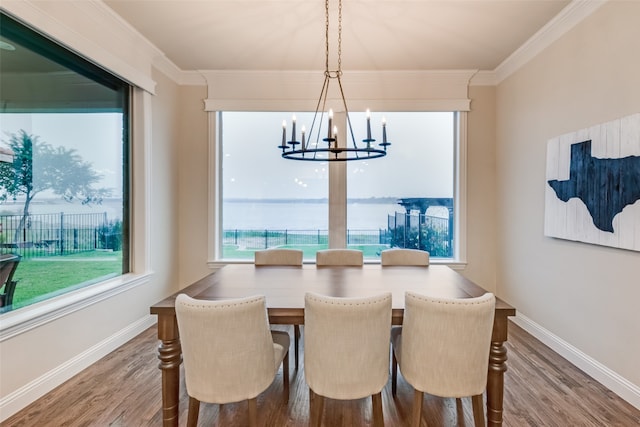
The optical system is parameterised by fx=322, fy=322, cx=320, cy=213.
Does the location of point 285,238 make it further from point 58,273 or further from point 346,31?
point 346,31

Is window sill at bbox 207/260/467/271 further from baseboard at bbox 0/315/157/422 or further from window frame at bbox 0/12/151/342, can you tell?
baseboard at bbox 0/315/157/422

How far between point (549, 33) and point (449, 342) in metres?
2.94

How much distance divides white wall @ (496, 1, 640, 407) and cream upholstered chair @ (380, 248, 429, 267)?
3.81ft

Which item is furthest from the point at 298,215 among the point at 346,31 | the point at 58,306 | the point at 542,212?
the point at 542,212

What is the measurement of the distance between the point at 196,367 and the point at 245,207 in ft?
8.82

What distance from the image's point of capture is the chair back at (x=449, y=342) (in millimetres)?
1532

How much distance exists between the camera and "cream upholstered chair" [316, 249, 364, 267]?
2957 mm

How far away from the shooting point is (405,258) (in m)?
2.94

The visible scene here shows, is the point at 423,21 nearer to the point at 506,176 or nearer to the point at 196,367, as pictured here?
the point at 506,176

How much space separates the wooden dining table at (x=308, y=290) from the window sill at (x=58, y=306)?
0.99 metres

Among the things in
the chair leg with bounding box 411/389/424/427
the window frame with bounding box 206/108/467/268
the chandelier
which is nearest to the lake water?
the window frame with bounding box 206/108/467/268

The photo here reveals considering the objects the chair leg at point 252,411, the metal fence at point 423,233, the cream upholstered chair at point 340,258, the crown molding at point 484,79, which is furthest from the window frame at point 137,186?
the crown molding at point 484,79

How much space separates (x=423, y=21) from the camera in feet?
9.02

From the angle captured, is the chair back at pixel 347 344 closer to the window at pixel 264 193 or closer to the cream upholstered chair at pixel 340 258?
the cream upholstered chair at pixel 340 258
